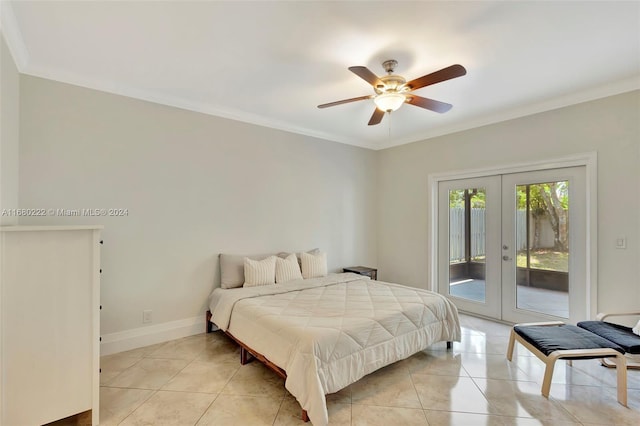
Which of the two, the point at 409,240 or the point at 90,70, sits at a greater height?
the point at 90,70

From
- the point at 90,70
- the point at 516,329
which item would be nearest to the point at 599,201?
the point at 516,329

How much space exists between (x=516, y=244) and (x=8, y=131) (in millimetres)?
5135

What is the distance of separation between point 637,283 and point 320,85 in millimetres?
3568

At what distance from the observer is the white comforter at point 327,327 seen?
199 cm

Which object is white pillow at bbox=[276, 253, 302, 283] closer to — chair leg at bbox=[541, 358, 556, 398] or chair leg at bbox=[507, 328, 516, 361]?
chair leg at bbox=[507, 328, 516, 361]

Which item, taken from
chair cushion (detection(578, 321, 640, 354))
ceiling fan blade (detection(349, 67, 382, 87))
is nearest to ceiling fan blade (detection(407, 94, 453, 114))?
ceiling fan blade (detection(349, 67, 382, 87))

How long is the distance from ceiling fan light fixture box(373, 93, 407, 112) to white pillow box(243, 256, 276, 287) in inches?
86.1

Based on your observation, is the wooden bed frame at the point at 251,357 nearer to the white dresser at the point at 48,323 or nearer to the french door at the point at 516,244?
the white dresser at the point at 48,323

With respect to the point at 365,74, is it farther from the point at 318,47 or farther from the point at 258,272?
the point at 258,272

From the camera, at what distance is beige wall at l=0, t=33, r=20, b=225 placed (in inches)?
81.8

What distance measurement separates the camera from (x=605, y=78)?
2822 mm

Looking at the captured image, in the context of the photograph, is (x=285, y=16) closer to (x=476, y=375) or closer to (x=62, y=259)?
(x=62, y=259)

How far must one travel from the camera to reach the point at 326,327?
220 cm

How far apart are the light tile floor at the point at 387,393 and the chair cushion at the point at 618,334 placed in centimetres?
38
